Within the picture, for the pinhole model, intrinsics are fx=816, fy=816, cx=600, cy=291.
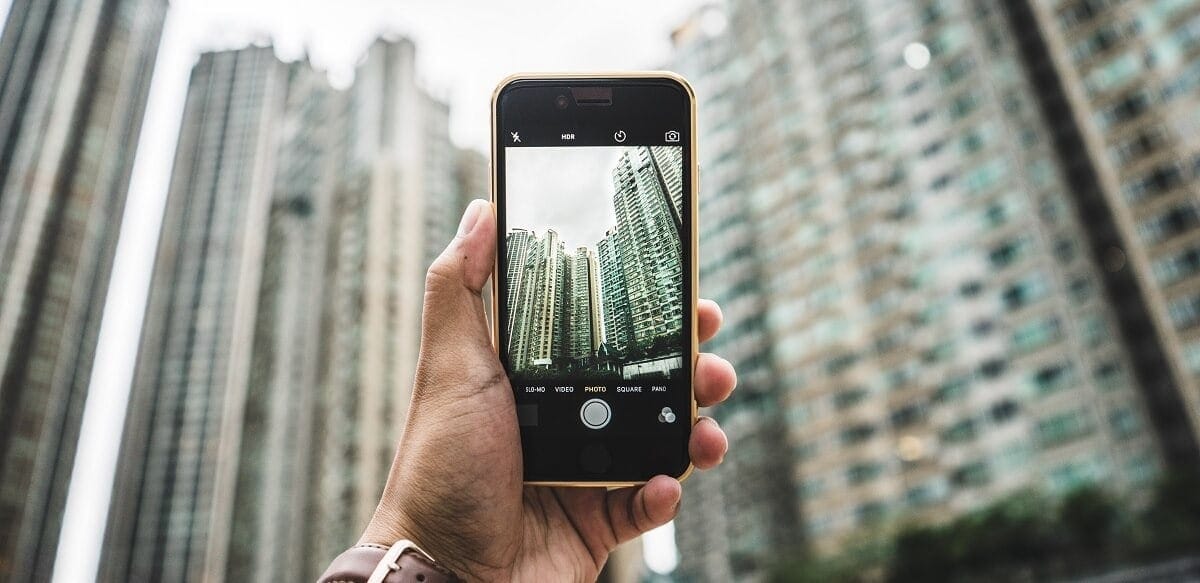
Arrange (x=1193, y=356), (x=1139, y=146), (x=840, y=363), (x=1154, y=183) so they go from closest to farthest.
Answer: (x=1193, y=356)
(x=1154, y=183)
(x=1139, y=146)
(x=840, y=363)

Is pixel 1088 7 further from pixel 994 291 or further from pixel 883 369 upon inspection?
pixel 883 369

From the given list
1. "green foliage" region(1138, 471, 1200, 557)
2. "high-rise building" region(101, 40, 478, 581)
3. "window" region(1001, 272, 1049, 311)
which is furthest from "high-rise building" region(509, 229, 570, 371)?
"high-rise building" region(101, 40, 478, 581)

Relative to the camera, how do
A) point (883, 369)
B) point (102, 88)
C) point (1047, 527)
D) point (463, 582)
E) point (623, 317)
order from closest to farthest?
point (463, 582), point (623, 317), point (102, 88), point (1047, 527), point (883, 369)

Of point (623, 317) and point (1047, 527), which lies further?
point (1047, 527)

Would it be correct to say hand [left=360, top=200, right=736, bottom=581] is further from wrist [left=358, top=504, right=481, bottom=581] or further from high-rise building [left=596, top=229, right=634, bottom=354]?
high-rise building [left=596, top=229, right=634, bottom=354]

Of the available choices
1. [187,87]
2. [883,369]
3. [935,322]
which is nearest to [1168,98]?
[935,322]

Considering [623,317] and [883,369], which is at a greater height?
[883,369]

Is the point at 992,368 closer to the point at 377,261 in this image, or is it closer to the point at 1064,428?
the point at 1064,428

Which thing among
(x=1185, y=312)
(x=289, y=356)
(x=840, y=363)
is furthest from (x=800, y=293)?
(x=289, y=356)
